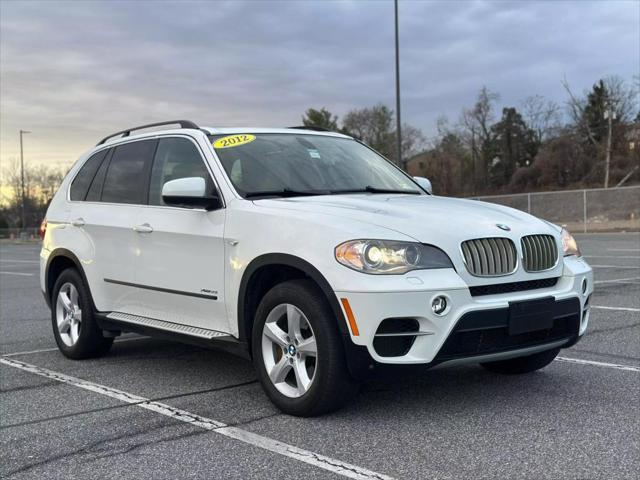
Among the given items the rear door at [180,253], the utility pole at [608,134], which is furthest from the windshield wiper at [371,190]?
the utility pole at [608,134]

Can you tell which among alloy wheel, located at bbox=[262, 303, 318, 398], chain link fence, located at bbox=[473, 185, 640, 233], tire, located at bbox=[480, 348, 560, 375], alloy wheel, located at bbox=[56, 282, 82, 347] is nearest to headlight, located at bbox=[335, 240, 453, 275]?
alloy wheel, located at bbox=[262, 303, 318, 398]

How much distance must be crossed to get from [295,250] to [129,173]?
2349mm

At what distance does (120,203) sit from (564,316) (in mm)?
3545

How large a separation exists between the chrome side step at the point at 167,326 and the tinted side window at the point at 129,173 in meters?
0.91

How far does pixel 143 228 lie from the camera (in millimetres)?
5297

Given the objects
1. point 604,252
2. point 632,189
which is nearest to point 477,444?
point 604,252

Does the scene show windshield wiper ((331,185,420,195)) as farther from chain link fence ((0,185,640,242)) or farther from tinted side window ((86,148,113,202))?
chain link fence ((0,185,640,242))

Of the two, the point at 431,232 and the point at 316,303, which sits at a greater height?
the point at 431,232

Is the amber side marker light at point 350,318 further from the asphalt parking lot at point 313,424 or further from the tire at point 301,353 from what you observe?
the asphalt parking lot at point 313,424

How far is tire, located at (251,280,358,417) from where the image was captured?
392cm

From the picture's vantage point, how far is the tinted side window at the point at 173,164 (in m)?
5.19

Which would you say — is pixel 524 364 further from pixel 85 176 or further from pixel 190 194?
pixel 85 176

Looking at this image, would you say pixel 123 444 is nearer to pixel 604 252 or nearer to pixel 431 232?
pixel 431 232

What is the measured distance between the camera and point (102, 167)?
20.6ft
